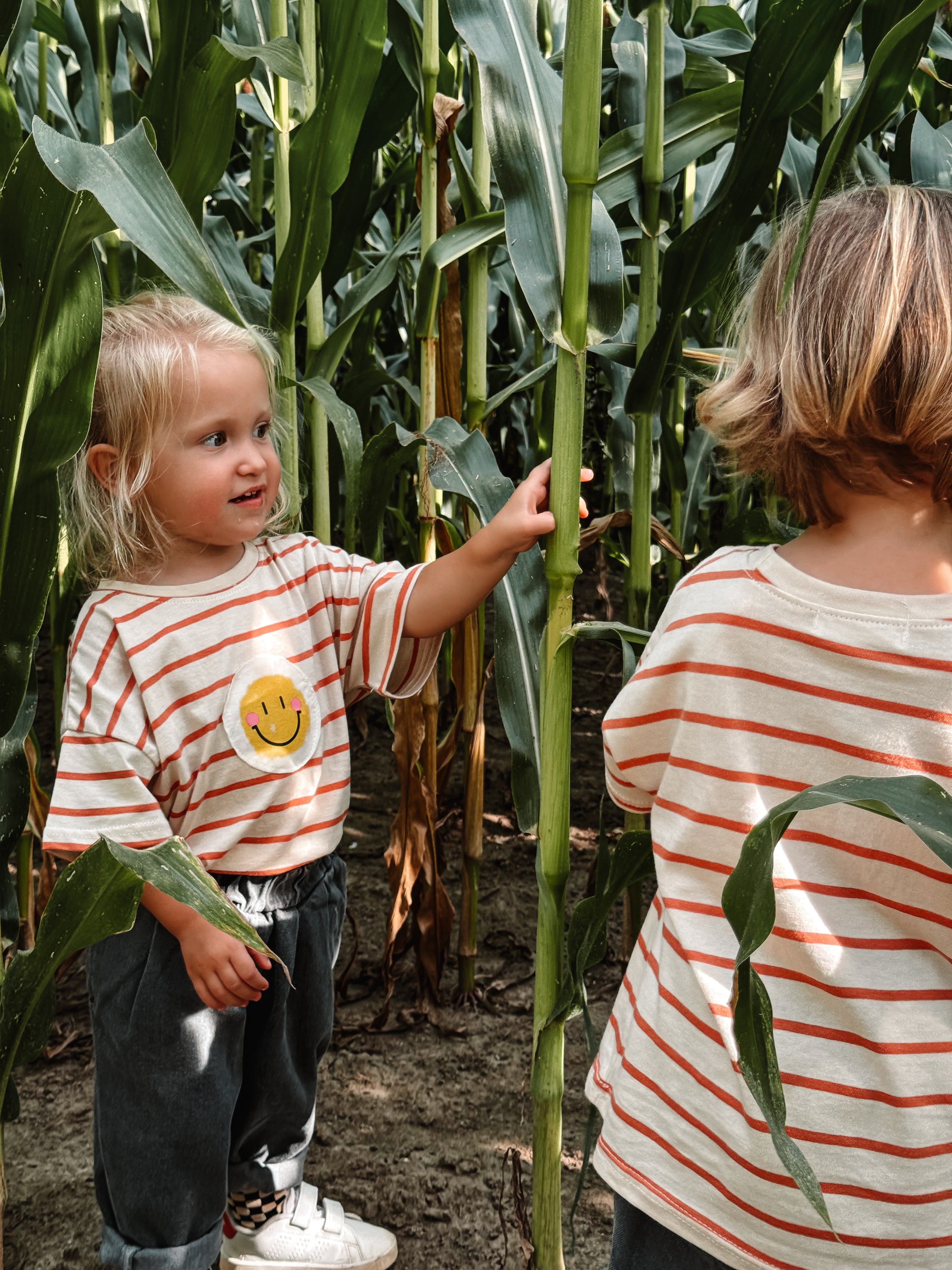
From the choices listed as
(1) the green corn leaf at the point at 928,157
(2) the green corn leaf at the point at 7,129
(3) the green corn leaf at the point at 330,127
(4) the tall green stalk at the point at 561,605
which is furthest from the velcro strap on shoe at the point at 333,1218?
(1) the green corn leaf at the point at 928,157

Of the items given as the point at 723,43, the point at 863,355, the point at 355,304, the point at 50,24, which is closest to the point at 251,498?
the point at 355,304

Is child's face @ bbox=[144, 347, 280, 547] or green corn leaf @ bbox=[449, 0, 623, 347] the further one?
child's face @ bbox=[144, 347, 280, 547]

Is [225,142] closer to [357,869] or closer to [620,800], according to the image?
[620,800]

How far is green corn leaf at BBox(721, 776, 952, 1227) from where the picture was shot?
59cm

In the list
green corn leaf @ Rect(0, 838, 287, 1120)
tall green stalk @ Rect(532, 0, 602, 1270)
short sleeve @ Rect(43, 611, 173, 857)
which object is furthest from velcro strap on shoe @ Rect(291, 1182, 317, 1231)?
short sleeve @ Rect(43, 611, 173, 857)

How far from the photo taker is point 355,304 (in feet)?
4.81

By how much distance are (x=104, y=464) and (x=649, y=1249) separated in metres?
0.81

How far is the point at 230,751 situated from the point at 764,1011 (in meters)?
0.61

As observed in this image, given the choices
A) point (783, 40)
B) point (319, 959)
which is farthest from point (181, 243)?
point (319, 959)

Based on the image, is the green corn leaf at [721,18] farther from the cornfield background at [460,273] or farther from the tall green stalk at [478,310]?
the tall green stalk at [478,310]

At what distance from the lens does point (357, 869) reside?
2211 mm

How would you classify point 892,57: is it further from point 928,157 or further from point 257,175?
point 257,175

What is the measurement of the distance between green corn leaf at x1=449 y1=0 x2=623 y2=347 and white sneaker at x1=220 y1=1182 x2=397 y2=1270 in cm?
97

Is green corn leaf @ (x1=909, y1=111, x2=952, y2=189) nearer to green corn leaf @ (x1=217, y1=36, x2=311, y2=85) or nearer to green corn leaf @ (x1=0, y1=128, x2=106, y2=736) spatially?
green corn leaf @ (x1=217, y1=36, x2=311, y2=85)
